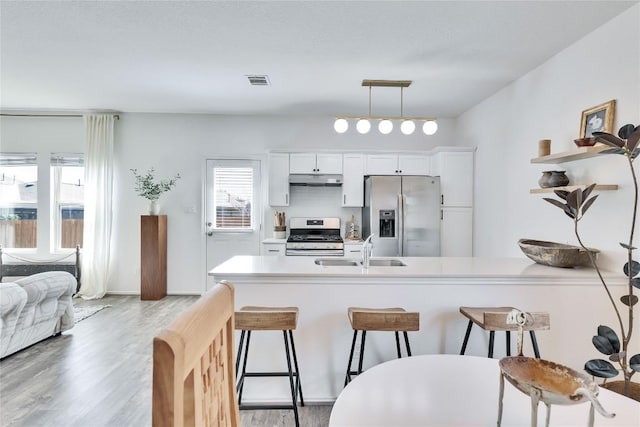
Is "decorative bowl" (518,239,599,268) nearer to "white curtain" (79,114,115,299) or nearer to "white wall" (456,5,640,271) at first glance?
"white wall" (456,5,640,271)

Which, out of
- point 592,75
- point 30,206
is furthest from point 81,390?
point 592,75

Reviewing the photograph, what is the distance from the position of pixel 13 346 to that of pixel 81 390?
1.04m

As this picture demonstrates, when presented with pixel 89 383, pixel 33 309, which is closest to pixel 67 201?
pixel 33 309

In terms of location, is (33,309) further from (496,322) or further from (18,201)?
(496,322)

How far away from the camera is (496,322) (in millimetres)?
1931

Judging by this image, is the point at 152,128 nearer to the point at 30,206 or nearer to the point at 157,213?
the point at 157,213

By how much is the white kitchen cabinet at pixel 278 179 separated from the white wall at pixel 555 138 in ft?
8.51

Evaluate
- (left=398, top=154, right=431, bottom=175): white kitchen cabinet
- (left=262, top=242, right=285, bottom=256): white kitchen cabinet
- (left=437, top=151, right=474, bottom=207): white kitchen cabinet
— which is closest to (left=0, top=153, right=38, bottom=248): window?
(left=262, top=242, right=285, bottom=256): white kitchen cabinet

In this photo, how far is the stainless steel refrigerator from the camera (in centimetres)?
453

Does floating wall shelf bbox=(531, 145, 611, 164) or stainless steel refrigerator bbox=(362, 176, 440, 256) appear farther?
stainless steel refrigerator bbox=(362, 176, 440, 256)

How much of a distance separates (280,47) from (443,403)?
283cm

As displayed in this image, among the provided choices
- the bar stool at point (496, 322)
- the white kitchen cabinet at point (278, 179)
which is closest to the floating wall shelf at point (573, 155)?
the bar stool at point (496, 322)

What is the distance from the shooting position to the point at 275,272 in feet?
7.82

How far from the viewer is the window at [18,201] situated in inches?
204
